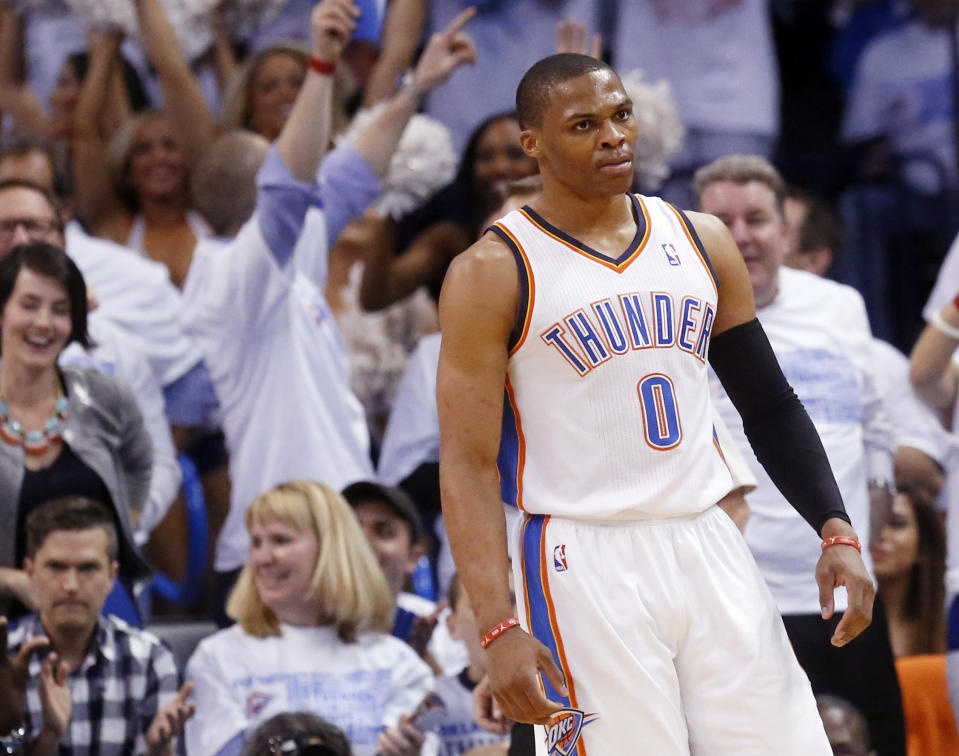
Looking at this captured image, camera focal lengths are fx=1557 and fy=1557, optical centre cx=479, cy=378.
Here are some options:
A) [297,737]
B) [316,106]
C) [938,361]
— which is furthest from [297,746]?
[938,361]

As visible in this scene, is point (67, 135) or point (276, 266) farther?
point (67, 135)

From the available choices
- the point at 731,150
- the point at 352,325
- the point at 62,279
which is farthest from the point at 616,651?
the point at 731,150

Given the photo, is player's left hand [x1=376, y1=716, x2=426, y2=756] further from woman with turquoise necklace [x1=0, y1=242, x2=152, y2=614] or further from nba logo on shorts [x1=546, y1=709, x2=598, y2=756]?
nba logo on shorts [x1=546, y1=709, x2=598, y2=756]

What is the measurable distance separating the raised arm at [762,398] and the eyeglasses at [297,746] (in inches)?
61.4

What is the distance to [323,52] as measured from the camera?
15.4 feet

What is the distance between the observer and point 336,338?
16.5 feet

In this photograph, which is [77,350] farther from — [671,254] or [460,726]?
[671,254]

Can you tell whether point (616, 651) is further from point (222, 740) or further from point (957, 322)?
point (957, 322)

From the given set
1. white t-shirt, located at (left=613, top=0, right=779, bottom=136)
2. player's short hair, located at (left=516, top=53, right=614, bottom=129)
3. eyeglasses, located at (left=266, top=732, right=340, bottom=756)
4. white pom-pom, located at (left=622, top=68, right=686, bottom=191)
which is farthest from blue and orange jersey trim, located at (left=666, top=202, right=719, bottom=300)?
white t-shirt, located at (left=613, top=0, right=779, bottom=136)

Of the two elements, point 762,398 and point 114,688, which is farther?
point 114,688

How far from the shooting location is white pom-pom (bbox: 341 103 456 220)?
5719 millimetres

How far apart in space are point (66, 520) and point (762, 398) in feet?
6.65

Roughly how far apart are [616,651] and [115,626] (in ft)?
6.57

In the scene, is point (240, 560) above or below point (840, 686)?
above
